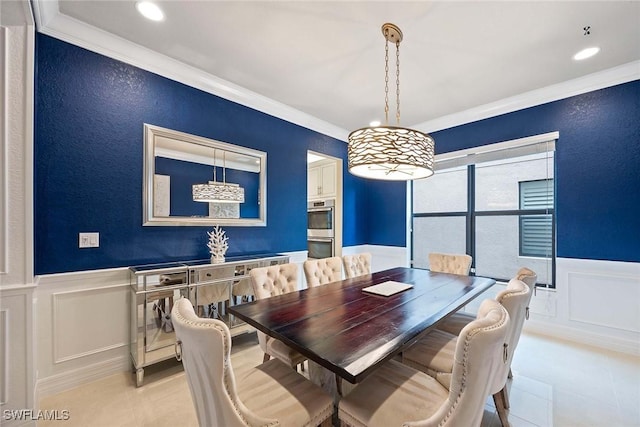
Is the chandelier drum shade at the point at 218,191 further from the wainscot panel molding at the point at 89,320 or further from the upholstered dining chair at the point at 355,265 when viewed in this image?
the upholstered dining chair at the point at 355,265

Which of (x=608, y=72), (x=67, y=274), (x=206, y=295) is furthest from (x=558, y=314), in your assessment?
(x=67, y=274)

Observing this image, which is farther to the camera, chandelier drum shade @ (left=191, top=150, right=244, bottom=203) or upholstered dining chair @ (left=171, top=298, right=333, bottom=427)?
chandelier drum shade @ (left=191, top=150, right=244, bottom=203)

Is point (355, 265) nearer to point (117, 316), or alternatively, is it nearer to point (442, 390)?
point (442, 390)

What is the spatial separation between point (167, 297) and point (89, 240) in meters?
0.76

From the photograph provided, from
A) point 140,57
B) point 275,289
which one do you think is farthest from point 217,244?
point 140,57

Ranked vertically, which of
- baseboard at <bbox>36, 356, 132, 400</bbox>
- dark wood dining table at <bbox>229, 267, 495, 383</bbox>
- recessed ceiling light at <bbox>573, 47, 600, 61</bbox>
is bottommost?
baseboard at <bbox>36, 356, 132, 400</bbox>

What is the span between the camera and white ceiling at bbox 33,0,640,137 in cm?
186

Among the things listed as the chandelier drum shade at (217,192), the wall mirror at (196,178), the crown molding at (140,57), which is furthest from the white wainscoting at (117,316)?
the crown molding at (140,57)

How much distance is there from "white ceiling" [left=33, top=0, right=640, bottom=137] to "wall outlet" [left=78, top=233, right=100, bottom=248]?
153cm

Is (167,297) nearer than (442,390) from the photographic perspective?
No

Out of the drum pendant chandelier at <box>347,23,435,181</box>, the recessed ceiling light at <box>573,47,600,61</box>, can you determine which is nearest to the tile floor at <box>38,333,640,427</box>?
the drum pendant chandelier at <box>347,23,435,181</box>

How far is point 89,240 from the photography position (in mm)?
2096

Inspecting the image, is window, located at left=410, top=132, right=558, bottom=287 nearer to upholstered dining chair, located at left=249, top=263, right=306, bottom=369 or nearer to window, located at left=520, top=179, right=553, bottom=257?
window, located at left=520, top=179, right=553, bottom=257

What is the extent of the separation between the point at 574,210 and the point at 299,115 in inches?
136
